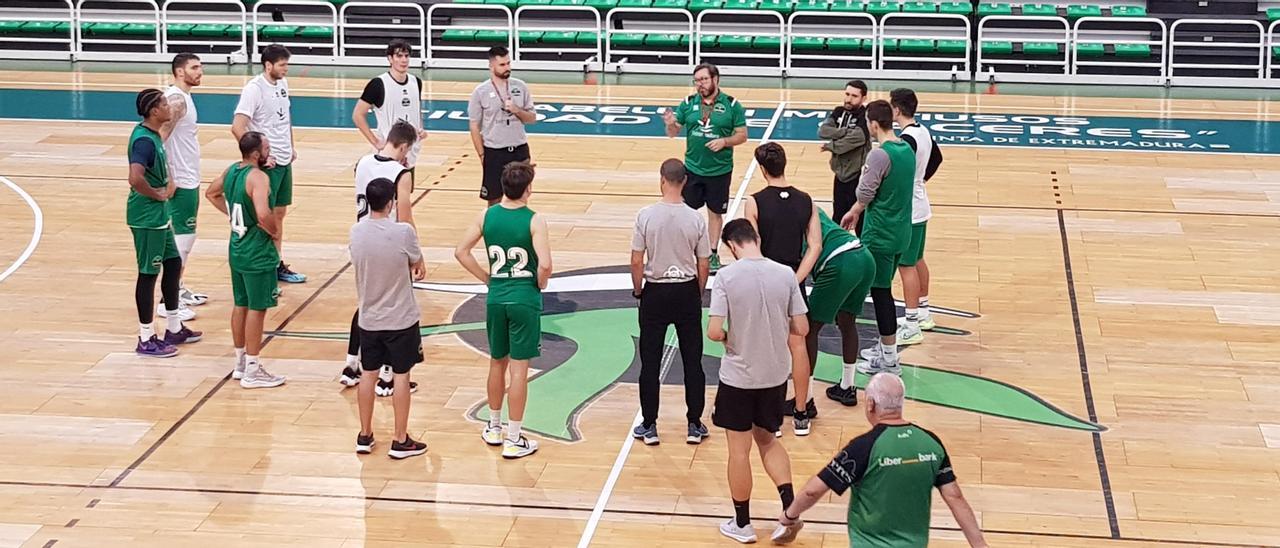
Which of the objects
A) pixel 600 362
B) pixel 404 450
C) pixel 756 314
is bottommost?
pixel 404 450

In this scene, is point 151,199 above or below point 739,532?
above

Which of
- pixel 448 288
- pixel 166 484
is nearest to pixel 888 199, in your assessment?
pixel 448 288

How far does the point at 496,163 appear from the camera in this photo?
1190cm

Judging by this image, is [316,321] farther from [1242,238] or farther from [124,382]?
[1242,238]

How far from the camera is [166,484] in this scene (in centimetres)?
802

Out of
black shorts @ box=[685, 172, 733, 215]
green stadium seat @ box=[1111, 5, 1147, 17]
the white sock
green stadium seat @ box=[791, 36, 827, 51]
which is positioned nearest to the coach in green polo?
black shorts @ box=[685, 172, 733, 215]

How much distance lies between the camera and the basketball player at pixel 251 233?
896 centimetres

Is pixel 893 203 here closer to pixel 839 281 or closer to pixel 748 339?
pixel 839 281

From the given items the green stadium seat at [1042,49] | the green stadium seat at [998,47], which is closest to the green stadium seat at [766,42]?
the green stadium seat at [998,47]

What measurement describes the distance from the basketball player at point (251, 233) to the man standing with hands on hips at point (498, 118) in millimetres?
2828

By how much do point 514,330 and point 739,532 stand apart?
1718 millimetres

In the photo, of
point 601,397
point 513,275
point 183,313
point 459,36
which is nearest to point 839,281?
point 601,397

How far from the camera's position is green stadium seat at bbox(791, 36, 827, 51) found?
74.0 ft

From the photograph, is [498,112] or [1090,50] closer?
[498,112]
